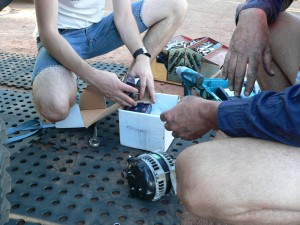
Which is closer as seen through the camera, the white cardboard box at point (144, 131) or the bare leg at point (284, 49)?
the bare leg at point (284, 49)

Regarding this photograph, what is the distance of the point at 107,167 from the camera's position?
5.91 feet

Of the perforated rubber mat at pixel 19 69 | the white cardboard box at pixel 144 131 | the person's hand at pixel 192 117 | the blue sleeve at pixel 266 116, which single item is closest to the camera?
the blue sleeve at pixel 266 116

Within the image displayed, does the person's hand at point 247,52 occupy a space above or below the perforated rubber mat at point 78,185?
above

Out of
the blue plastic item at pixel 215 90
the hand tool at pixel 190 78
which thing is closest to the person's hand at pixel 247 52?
the hand tool at pixel 190 78

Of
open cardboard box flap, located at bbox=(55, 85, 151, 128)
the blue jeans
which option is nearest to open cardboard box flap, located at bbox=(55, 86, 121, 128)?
open cardboard box flap, located at bbox=(55, 85, 151, 128)

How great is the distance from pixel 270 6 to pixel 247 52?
1.02ft

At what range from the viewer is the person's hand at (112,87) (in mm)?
1822

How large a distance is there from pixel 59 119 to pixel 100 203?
2.00ft

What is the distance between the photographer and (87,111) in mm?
1997

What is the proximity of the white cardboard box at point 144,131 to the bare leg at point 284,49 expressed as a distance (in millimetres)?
531

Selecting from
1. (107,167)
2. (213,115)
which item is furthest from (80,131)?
(213,115)

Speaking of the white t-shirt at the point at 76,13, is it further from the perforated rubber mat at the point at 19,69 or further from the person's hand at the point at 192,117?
the person's hand at the point at 192,117

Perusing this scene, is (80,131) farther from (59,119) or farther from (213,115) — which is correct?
(213,115)

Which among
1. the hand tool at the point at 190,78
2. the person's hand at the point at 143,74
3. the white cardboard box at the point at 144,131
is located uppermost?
the hand tool at the point at 190,78
